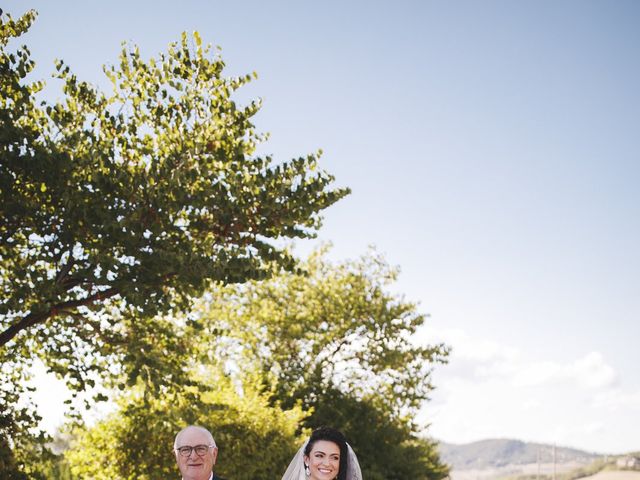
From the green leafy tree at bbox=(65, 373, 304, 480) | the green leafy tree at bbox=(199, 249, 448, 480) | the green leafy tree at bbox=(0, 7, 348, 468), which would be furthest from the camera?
the green leafy tree at bbox=(199, 249, 448, 480)

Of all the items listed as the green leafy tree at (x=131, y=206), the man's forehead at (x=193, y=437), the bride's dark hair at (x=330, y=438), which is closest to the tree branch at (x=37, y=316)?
the green leafy tree at (x=131, y=206)

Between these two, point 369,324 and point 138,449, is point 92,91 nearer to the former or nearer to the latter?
point 138,449

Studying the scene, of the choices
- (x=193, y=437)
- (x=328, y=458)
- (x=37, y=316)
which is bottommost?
(x=328, y=458)

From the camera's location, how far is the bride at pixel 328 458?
5918 mm

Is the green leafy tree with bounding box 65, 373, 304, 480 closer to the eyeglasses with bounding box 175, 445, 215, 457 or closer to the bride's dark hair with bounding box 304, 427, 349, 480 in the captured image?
Result: the bride's dark hair with bounding box 304, 427, 349, 480

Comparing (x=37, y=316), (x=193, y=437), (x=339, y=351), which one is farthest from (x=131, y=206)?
(x=339, y=351)

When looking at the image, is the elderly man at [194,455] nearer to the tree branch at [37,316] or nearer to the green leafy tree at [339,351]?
the tree branch at [37,316]

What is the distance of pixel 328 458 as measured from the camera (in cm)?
594

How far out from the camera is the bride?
19.4 feet

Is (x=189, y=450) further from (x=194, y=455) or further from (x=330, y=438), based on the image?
(x=330, y=438)

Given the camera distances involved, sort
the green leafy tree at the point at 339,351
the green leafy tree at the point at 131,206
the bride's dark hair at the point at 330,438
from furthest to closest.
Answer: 1. the green leafy tree at the point at 339,351
2. the green leafy tree at the point at 131,206
3. the bride's dark hair at the point at 330,438

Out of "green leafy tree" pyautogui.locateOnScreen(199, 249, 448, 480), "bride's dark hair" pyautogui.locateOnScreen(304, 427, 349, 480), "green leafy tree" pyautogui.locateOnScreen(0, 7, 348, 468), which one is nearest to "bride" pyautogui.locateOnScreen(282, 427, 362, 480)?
"bride's dark hair" pyautogui.locateOnScreen(304, 427, 349, 480)

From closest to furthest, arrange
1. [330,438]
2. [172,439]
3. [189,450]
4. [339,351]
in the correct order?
[189,450] < [330,438] < [172,439] < [339,351]

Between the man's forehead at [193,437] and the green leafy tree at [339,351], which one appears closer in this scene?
the man's forehead at [193,437]
